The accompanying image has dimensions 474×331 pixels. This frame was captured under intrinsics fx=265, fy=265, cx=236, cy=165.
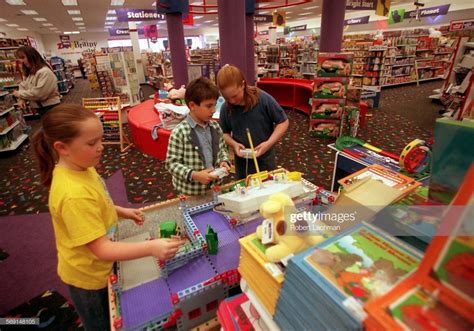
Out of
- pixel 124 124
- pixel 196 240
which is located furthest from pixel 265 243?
pixel 124 124

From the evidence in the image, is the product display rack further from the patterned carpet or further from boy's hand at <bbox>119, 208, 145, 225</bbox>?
boy's hand at <bbox>119, 208, 145, 225</bbox>

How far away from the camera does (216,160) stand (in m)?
2.15

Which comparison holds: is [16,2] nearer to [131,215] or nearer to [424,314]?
[131,215]

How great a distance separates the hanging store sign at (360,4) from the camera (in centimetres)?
812

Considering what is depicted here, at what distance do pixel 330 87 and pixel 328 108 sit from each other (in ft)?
1.56

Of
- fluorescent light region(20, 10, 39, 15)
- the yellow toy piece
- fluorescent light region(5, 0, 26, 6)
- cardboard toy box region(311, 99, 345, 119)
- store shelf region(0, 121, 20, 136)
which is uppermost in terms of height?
fluorescent light region(20, 10, 39, 15)

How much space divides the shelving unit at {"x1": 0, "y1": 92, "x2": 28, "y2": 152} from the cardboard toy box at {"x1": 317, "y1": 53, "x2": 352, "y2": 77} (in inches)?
297

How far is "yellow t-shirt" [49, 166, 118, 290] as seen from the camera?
1.06 metres

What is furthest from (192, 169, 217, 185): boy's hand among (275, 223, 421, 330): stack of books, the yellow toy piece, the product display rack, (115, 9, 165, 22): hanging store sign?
(115, 9, 165, 22): hanging store sign

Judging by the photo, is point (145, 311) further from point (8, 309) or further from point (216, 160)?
point (8, 309)

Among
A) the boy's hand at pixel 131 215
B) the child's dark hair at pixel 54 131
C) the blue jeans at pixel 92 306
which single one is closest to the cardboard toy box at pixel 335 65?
the boy's hand at pixel 131 215

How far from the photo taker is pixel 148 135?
5.47 meters

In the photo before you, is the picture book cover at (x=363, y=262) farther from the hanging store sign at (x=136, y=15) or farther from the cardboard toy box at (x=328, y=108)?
the hanging store sign at (x=136, y=15)

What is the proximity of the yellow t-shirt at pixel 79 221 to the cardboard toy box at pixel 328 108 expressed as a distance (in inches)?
228
